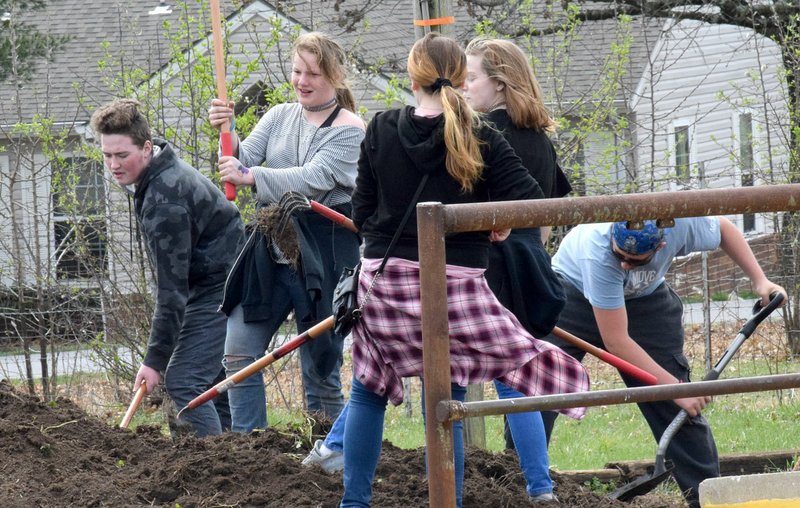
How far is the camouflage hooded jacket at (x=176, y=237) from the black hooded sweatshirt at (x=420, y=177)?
153 cm

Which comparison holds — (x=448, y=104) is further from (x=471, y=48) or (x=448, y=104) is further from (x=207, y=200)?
(x=207, y=200)

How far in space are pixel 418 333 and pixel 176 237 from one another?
176 cm

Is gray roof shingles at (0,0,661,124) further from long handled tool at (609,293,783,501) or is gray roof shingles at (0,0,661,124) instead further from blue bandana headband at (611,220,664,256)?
blue bandana headband at (611,220,664,256)

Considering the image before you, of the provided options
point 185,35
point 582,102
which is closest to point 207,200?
point 185,35

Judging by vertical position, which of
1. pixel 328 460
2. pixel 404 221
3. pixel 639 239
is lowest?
pixel 328 460

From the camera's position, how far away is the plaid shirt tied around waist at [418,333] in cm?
349

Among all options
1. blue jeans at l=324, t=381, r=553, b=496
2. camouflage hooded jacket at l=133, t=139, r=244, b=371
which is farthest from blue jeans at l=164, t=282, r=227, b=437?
blue jeans at l=324, t=381, r=553, b=496

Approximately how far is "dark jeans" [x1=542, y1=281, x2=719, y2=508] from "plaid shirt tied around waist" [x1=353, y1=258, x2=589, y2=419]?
1403 mm

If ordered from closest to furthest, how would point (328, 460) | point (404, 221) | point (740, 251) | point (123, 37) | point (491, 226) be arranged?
point (491, 226), point (404, 221), point (328, 460), point (740, 251), point (123, 37)

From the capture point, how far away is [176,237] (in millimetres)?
4840

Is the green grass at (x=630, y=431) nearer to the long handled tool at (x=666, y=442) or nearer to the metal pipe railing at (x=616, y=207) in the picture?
the long handled tool at (x=666, y=442)

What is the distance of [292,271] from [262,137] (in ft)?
2.50

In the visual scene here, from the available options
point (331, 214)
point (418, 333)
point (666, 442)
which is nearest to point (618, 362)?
point (666, 442)

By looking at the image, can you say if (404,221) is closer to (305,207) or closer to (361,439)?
(361,439)
